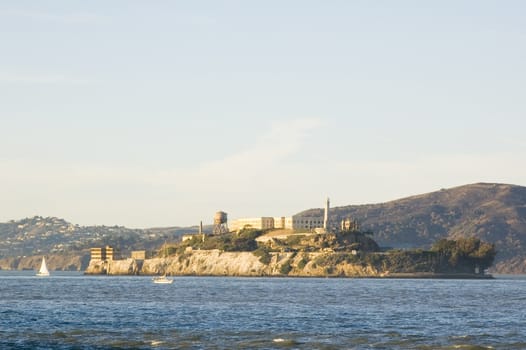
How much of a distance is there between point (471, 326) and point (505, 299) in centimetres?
7213

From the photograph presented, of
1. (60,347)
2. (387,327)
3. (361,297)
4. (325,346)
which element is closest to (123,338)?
(60,347)

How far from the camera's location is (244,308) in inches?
5974

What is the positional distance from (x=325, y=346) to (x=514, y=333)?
2301cm

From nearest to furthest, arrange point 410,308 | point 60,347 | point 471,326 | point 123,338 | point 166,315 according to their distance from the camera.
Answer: point 60,347 < point 123,338 < point 471,326 < point 166,315 < point 410,308

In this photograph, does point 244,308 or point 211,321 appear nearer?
point 211,321

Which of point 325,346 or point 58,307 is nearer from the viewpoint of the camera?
point 325,346

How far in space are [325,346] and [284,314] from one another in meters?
42.7

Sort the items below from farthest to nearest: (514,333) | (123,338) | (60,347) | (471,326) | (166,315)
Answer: (166,315) < (471,326) < (514,333) < (123,338) < (60,347)

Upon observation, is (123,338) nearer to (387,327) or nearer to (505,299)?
(387,327)

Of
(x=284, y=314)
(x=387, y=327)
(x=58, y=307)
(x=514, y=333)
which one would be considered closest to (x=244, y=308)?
(x=284, y=314)

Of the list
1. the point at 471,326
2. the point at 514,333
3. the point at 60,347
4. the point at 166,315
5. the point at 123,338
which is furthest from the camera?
the point at 166,315

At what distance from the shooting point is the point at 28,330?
109875 millimetres

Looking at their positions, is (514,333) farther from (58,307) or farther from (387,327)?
(58,307)

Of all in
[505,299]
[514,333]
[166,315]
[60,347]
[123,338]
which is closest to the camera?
[60,347]
